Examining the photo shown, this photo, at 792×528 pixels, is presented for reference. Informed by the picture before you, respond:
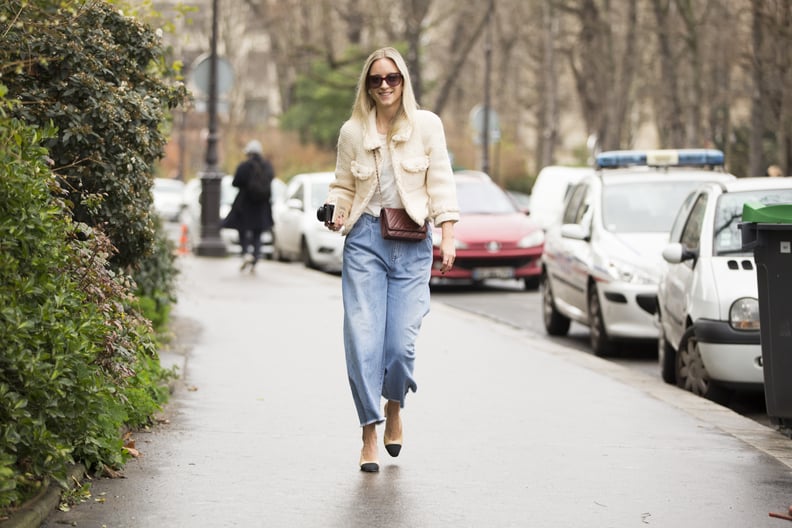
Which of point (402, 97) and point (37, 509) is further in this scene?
point (402, 97)

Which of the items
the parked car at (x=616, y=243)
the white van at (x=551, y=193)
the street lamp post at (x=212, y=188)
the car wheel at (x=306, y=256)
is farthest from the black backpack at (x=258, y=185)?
the parked car at (x=616, y=243)

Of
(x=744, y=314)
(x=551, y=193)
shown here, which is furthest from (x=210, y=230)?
(x=744, y=314)

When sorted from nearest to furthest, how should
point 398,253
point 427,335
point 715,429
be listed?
point 398,253
point 715,429
point 427,335

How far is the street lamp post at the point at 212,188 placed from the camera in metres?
25.5

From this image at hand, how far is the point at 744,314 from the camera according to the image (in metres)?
9.98

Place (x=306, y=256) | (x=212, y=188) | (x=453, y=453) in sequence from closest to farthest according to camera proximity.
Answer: (x=453, y=453) → (x=306, y=256) → (x=212, y=188)

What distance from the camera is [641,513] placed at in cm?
658

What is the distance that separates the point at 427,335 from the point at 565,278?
1632 mm

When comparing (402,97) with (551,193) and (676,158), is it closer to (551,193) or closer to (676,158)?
(676,158)

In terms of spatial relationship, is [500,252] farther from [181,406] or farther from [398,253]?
[398,253]

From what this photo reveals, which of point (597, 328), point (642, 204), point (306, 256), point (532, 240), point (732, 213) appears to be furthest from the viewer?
point (306, 256)

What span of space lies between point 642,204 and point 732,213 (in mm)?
3452

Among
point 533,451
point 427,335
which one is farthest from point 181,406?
point 427,335

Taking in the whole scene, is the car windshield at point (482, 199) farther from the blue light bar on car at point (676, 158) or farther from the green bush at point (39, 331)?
the green bush at point (39, 331)
